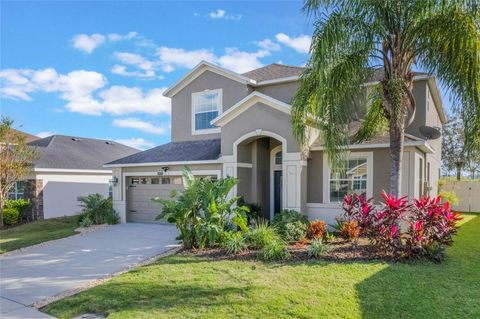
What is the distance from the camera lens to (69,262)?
380 inches

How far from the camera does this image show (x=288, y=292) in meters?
6.29

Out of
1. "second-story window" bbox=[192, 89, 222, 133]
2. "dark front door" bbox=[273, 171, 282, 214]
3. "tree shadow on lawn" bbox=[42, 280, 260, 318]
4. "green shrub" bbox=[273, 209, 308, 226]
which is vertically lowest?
"tree shadow on lawn" bbox=[42, 280, 260, 318]

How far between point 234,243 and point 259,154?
586cm

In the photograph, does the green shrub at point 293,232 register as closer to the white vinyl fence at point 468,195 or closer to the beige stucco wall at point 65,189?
the beige stucco wall at point 65,189

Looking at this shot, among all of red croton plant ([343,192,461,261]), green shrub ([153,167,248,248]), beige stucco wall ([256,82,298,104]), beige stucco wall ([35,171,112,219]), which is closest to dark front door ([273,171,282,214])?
beige stucco wall ([256,82,298,104])

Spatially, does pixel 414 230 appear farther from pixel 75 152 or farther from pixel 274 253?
pixel 75 152

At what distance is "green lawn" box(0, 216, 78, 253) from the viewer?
12648mm

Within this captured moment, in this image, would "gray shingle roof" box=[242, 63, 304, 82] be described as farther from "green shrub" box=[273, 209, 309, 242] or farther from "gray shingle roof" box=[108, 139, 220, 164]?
"green shrub" box=[273, 209, 309, 242]

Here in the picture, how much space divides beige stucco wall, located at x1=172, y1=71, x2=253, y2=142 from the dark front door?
395cm

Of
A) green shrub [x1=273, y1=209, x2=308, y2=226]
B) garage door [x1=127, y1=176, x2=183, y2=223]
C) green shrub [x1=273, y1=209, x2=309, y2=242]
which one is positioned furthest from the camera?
garage door [x1=127, y1=176, x2=183, y2=223]

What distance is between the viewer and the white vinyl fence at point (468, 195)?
22116 millimetres

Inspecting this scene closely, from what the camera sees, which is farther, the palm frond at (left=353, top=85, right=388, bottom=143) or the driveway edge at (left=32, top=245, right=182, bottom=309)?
the palm frond at (left=353, top=85, right=388, bottom=143)

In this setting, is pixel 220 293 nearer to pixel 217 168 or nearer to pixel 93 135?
Result: pixel 217 168

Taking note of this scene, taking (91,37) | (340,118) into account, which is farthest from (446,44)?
(91,37)
